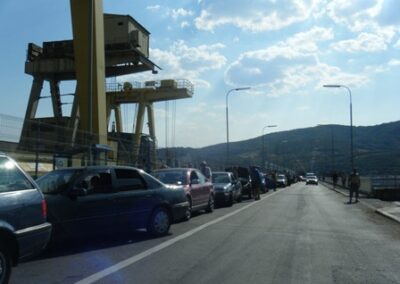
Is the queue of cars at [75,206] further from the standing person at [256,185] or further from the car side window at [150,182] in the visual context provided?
the standing person at [256,185]

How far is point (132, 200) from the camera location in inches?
452

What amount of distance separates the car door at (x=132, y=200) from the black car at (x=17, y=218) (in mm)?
3791

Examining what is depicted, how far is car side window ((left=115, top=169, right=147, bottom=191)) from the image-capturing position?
37.5 feet

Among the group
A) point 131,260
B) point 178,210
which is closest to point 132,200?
point 178,210

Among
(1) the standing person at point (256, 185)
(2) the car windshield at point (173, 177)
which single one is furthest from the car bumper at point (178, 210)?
(1) the standing person at point (256, 185)

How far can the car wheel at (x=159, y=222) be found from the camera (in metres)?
12.0

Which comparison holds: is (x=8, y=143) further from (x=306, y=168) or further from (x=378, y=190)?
(x=306, y=168)

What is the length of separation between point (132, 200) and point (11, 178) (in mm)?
4701

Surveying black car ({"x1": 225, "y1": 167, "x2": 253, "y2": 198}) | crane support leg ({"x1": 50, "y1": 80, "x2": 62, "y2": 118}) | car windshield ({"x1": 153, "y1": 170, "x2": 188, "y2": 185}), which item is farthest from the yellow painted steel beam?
crane support leg ({"x1": 50, "y1": 80, "x2": 62, "y2": 118})

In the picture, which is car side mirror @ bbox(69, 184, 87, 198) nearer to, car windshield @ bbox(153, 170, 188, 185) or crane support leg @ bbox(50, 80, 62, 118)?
car windshield @ bbox(153, 170, 188, 185)

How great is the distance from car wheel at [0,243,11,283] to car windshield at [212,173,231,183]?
19186mm

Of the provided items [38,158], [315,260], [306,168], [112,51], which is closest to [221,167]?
[112,51]

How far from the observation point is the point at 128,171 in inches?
465

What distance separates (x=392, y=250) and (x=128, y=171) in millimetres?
5829
